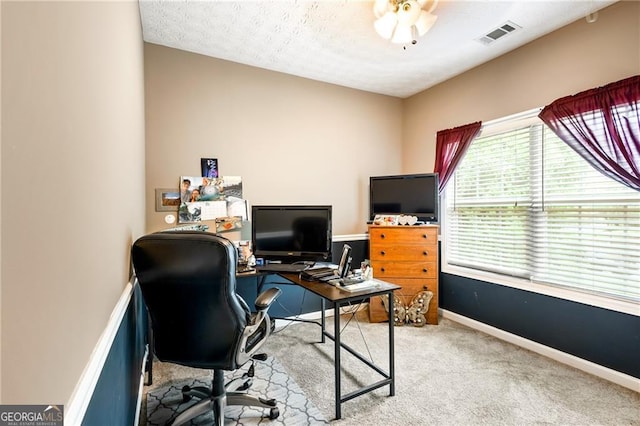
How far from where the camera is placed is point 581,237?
2473 mm

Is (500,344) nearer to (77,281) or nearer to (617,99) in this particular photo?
(617,99)

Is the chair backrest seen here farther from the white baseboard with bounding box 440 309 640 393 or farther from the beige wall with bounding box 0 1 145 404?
the white baseboard with bounding box 440 309 640 393

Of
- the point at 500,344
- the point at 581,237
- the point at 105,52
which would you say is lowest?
the point at 500,344

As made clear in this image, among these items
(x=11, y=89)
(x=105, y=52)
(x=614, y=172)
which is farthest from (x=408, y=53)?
(x=11, y=89)

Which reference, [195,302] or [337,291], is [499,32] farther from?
[195,302]

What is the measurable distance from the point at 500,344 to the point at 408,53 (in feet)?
9.89

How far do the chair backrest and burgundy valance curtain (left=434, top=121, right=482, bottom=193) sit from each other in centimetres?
284

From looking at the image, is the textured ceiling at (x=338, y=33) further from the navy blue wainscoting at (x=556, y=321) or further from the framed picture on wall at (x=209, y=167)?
the navy blue wainscoting at (x=556, y=321)

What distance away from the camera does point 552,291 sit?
2.62 m

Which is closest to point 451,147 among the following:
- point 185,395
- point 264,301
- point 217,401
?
point 264,301

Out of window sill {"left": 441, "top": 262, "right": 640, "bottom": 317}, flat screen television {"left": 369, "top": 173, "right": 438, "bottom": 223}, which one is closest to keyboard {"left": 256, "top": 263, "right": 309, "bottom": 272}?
flat screen television {"left": 369, "top": 173, "right": 438, "bottom": 223}

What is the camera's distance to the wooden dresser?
131 inches

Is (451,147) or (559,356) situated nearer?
(559,356)

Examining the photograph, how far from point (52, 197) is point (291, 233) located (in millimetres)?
2330
